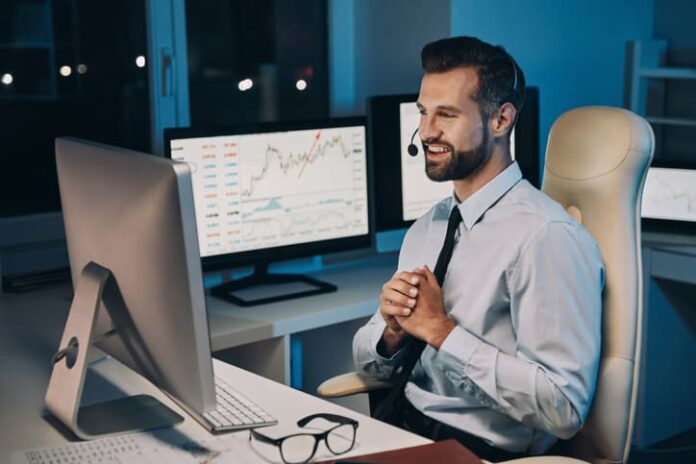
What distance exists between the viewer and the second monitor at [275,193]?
254 centimetres

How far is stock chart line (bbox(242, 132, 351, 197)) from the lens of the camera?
262 centimetres

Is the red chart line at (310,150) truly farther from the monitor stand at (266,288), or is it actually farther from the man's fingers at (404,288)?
the man's fingers at (404,288)

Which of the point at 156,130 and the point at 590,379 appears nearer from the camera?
the point at 590,379

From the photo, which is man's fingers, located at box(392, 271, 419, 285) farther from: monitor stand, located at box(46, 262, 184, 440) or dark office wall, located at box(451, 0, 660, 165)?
dark office wall, located at box(451, 0, 660, 165)

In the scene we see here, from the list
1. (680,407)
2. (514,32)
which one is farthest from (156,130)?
(680,407)

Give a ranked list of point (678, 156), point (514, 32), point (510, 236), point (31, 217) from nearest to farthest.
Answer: point (510, 236) < point (31, 217) < point (514, 32) < point (678, 156)

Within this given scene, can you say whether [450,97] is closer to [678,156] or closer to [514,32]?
[514,32]

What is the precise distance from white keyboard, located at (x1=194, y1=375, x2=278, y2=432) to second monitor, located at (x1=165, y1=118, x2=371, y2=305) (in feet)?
2.61

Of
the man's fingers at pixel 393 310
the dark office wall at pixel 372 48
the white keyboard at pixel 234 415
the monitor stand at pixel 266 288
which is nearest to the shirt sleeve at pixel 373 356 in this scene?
the man's fingers at pixel 393 310

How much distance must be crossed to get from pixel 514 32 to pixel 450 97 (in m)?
1.47

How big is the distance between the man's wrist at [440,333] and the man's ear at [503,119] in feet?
1.28

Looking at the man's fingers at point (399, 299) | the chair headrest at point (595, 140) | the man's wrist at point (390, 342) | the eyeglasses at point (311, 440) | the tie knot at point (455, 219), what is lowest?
the eyeglasses at point (311, 440)

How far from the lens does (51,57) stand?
3.07 meters

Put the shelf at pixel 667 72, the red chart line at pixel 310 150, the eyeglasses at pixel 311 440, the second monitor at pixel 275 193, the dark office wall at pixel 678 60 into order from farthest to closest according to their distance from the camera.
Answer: the dark office wall at pixel 678 60, the shelf at pixel 667 72, the red chart line at pixel 310 150, the second monitor at pixel 275 193, the eyeglasses at pixel 311 440
